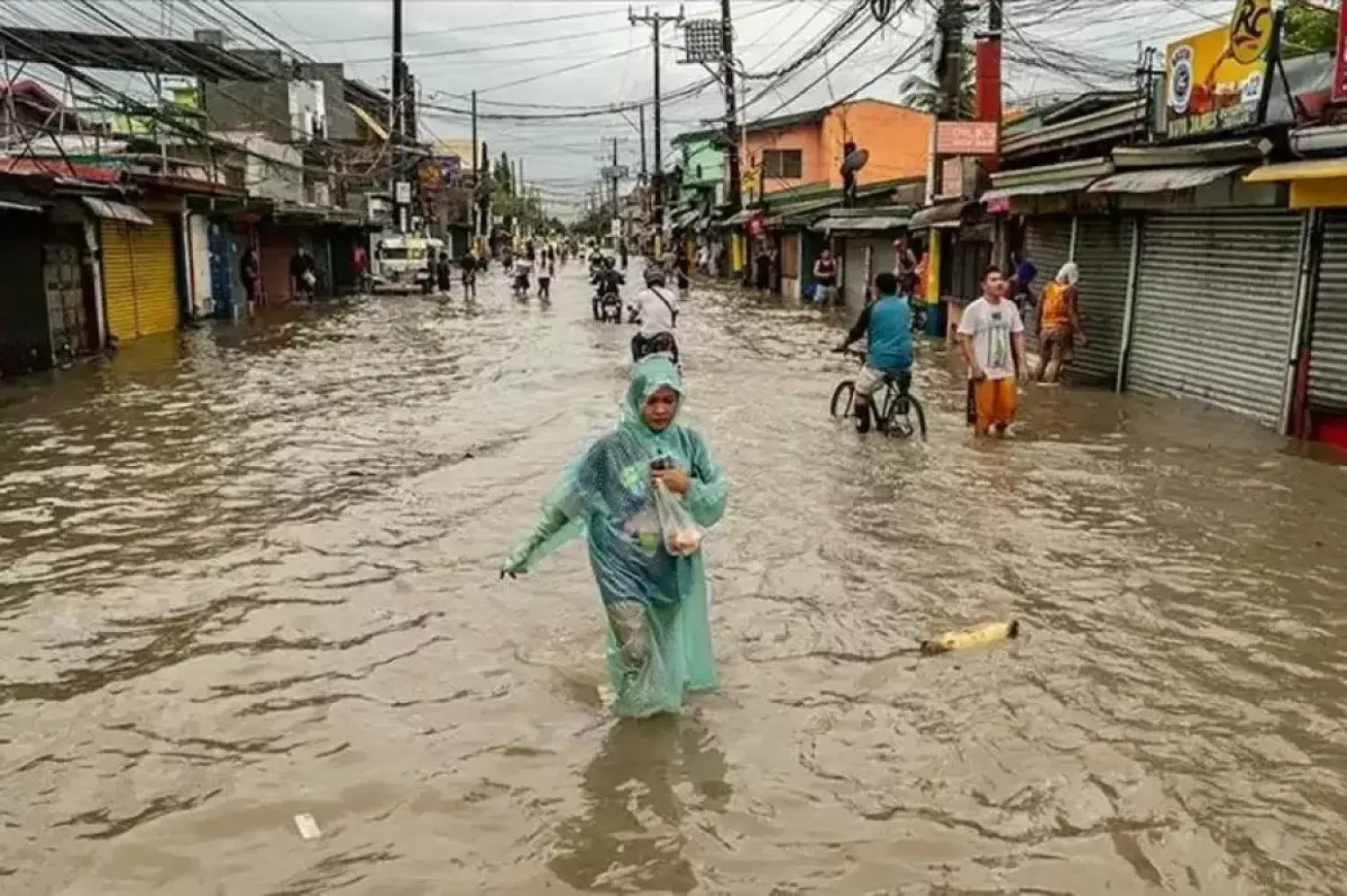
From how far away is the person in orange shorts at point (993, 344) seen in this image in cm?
1160

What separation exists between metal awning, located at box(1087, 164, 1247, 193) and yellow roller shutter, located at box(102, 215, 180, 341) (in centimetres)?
1737

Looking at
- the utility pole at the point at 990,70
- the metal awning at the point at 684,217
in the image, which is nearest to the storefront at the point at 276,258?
the utility pole at the point at 990,70

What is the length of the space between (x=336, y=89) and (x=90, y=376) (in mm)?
45082

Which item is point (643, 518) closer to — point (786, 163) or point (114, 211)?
point (114, 211)

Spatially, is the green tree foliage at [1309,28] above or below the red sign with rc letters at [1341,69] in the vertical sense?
above

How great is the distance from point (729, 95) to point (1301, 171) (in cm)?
3918

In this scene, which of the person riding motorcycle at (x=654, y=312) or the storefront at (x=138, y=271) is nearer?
the person riding motorcycle at (x=654, y=312)

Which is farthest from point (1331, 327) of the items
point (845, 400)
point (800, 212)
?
point (800, 212)

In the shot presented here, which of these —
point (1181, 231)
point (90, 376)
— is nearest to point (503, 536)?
point (1181, 231)

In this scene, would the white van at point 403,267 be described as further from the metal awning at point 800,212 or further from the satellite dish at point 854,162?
the satellite dish at point 854,162

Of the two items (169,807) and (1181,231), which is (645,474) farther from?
(1181,231)

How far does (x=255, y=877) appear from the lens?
425cm

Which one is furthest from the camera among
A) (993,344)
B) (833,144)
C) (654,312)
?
(833,144)

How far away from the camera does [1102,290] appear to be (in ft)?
56.2
